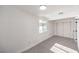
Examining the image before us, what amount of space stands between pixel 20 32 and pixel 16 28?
9cm

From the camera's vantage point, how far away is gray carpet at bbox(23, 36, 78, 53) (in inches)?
38.7

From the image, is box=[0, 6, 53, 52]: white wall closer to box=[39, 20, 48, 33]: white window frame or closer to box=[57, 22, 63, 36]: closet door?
box=[39, 20, 48, 33]: white window frame

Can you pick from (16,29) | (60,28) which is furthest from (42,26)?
(16,29)

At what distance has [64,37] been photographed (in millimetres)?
1054

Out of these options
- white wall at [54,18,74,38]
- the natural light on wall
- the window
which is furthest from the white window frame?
the natural light on wall

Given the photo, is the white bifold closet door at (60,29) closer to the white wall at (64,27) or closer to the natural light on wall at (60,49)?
the white wall at (64,27)

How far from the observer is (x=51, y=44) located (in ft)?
3.48

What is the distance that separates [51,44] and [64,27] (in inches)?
14.7

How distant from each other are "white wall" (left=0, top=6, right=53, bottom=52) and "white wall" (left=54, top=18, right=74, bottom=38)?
374mm

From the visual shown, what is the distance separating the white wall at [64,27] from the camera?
1.01 m

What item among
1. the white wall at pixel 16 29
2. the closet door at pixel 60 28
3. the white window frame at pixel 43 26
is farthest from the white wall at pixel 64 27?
the white wall at pixel 16 29
